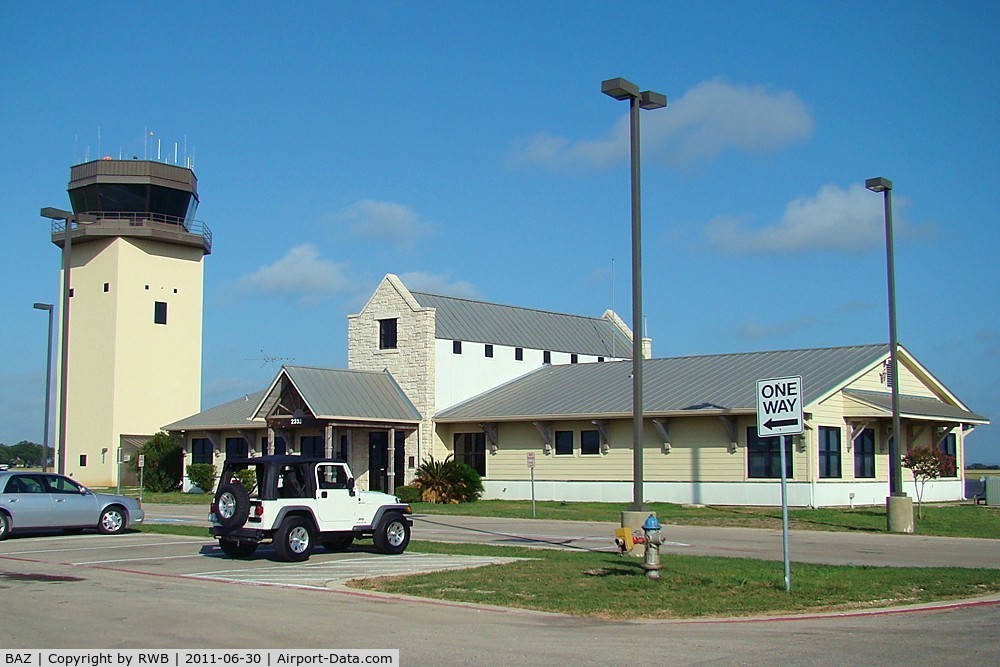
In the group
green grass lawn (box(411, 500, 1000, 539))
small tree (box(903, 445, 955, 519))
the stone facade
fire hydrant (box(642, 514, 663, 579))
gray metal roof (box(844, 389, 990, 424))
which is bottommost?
green grass lawn (box(411, 500, 1000, 539))

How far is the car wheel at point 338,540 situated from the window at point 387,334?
82.2 ft

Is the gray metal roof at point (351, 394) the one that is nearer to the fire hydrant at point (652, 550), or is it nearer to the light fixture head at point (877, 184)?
the light fixture head at point (877, 184)

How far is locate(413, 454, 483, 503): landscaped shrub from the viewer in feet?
131

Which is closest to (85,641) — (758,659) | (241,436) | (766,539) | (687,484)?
(758,659)

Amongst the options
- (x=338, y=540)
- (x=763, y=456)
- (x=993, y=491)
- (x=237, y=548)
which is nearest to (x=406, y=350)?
(x=763, y=456)

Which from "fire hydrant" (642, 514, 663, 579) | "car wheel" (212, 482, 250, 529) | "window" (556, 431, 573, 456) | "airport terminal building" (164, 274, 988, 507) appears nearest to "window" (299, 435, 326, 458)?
"airport terminal building" (164, 274, 988, 507)

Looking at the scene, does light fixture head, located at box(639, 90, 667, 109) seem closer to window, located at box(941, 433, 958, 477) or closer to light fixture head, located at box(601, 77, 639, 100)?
light fixture head, located at box(601, 77, 639, 100)

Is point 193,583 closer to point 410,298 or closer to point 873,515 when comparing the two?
point 873,515

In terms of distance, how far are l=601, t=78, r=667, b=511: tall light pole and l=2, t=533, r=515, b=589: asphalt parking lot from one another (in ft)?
9.09

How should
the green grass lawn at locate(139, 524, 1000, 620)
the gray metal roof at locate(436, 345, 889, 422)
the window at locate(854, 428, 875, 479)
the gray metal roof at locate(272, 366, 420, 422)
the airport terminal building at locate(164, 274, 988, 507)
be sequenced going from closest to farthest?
the green grass lawn at locate(139, 524, 1000, 620)
the airport terminal building at locate(164, 274, 988, 507)
the gray metal roof at locate(436, 345, 889, 422)
the window at locate(854, 428, 875, 479)
the gray metal roof at locate(272, 366, 420, 422)

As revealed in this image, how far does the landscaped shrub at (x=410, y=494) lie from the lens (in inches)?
1566

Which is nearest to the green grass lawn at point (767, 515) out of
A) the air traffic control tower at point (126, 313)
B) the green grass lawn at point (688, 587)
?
the green grass lawn at point (688, 587)

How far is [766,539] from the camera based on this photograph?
24.4 metres

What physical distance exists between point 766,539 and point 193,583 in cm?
1362
